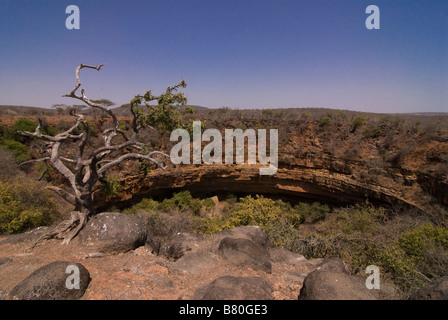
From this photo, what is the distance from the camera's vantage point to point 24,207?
7715 mm

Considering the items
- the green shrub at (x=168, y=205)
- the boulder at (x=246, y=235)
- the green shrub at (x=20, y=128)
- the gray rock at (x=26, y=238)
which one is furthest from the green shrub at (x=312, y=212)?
the green shrub at (x=20, y=128)

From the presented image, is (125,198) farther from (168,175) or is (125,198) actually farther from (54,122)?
(54,122)

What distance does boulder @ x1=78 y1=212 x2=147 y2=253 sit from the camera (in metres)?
5.26

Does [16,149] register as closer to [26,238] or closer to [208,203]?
[26,238]

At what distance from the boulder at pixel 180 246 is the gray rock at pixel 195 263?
0.67 m

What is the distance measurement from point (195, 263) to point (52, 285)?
7.62ft

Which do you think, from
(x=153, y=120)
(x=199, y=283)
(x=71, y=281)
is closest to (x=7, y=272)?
(x=71, y=281)

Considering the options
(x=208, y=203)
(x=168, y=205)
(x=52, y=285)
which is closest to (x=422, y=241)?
(x=52, y=285)

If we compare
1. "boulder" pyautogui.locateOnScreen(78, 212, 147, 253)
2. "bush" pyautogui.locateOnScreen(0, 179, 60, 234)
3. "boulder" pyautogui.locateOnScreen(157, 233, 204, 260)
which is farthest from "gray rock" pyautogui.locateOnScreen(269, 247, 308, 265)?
"bush" pyautogui.locateOnScreen(0, 179, 60, 234)

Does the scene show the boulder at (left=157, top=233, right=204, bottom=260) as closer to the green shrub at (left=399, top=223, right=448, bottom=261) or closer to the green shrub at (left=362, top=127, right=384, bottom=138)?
the green shrub at (left=399, top=223, right=448, bottom=261)

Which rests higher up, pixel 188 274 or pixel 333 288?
pixel 333 288

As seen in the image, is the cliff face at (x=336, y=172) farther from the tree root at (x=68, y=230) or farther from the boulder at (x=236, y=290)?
the boulder at (x=236, y=290)

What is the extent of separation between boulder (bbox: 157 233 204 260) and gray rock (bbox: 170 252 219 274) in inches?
26.5

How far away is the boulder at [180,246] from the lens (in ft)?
17.8
